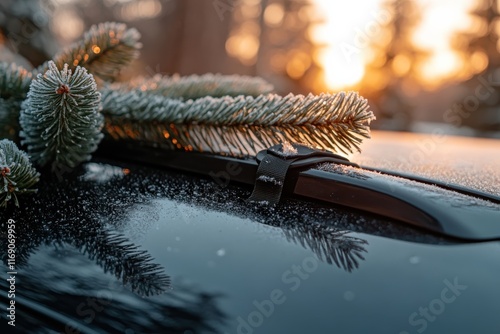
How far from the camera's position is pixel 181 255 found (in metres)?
0.72

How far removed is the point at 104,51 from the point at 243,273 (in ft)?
3.24

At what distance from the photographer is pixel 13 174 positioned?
91cm

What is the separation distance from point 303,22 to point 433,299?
33954mm

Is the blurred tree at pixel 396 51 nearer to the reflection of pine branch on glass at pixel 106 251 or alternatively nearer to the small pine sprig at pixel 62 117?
the small pine sprig at pixel 62 117

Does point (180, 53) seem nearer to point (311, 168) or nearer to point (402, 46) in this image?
point (311, 168)

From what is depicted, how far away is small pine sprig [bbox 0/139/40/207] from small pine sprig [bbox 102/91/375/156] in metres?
0.32

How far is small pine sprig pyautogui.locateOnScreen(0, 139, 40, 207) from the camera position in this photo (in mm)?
893

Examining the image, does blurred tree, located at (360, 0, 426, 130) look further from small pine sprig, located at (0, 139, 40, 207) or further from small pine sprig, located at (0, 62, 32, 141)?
small pine sprig, located at (0, 139, 40, 207)

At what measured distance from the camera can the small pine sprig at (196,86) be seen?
1447mm

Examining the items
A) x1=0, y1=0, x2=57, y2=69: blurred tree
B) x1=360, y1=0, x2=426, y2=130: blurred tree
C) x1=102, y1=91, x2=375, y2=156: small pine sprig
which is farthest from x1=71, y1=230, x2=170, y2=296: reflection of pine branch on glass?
x1=360, y1=0, x2=426, y2=130: blurred tree

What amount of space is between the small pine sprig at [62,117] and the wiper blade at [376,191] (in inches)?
9.9

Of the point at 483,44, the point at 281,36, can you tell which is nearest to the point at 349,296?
the point at 281,36

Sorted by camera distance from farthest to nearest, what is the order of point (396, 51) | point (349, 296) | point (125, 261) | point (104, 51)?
point (396, 51) → point (104, 51) → point (125, 261) → point (349, 296)

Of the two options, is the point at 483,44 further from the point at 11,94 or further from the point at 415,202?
the point at 415,202
